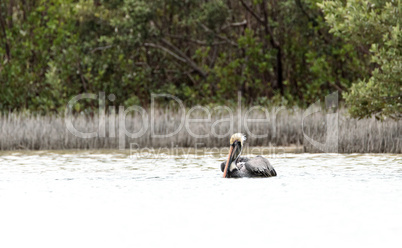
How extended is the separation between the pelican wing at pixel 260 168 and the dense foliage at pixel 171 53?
10280 millimetres

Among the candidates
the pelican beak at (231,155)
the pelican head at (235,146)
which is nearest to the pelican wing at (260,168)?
the pelican beak at (231,155)

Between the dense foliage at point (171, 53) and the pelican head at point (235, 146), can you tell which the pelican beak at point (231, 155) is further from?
the dense foliage at point (171, 53)

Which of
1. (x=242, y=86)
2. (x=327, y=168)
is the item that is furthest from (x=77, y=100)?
(x=327, y=168)

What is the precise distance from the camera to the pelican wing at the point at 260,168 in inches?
379

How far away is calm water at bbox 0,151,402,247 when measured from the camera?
6094 millimetres

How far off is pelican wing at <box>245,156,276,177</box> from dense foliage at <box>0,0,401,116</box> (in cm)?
1028

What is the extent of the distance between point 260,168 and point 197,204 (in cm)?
217

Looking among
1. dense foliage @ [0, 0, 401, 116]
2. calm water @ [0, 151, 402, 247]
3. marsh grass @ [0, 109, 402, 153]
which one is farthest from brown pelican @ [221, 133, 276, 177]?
dense foliage @ [0, 0, 401, 116]

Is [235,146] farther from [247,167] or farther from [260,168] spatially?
[260,168]

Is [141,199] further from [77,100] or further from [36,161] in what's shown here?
[77,100]

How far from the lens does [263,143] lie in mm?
15289

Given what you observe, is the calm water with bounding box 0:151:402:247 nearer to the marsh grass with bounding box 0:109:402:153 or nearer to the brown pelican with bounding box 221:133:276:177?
the brown pelican with bounding box 221:133:276:177

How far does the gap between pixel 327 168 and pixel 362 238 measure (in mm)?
4599

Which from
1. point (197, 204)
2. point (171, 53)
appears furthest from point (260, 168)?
point (171, 53)
